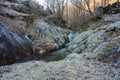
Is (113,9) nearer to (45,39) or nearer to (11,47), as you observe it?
(45,39)

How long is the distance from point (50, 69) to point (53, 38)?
1340 centimetres

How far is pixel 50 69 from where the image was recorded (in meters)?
9.98

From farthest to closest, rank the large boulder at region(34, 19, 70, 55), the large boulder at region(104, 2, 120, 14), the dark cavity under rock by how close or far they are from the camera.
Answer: the large boulder at region(104, 2, 120, 14) < the large boulder at region(34, 19, 70, 55) < the dark cavity under rock

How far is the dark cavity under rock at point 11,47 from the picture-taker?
14.4 metres

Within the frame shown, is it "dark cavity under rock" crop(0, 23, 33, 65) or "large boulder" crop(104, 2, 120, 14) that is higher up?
"large boulder" crop(104, 2, 120, 14)

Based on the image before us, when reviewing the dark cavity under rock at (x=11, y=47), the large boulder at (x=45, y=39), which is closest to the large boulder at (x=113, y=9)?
the large boulder at (x=45, y=39)

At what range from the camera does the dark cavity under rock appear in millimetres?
14443

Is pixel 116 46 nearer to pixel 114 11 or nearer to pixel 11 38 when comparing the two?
pixel 11 38

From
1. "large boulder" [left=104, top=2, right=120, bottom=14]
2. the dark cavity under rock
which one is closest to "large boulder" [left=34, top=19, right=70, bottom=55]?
the dark cavity under rock

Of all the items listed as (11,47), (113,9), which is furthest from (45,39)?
(113,9)

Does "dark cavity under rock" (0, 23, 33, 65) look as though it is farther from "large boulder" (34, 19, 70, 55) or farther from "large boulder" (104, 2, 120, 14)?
"large boulder" (104, 2, 120, 14)

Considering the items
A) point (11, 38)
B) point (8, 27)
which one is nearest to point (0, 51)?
point (11, 38)

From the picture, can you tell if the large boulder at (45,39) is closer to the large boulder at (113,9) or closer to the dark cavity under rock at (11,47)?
the dark cavity under rock at (11,47)

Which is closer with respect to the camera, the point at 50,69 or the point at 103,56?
the point at 50,69
